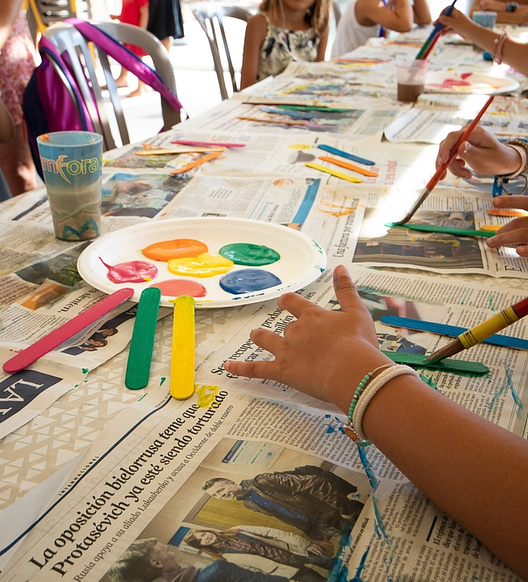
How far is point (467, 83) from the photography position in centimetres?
187

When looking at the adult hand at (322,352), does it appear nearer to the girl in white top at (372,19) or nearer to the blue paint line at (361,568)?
the blue paint line at (361,568)

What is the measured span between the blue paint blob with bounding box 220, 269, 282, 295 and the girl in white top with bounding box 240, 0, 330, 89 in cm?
185

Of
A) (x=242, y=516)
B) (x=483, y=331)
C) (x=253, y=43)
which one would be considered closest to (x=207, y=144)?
(x=483, y=331)

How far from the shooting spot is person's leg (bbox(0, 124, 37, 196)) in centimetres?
183

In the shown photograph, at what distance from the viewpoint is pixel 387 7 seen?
2848mm

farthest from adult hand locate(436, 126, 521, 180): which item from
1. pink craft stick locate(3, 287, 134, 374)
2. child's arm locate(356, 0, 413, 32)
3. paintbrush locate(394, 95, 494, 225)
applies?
child's arm locate(356, 0, 413, 32)

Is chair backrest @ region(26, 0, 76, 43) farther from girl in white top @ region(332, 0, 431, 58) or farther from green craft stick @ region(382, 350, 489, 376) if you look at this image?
green craft stick @ region(382, 350, 489, 376)

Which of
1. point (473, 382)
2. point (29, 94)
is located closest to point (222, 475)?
point (473, 382)

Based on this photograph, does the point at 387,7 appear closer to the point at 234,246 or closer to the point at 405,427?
the point at 234,246

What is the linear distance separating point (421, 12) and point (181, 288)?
3.02 metres

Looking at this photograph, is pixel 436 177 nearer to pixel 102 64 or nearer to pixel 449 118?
pixel 449 118

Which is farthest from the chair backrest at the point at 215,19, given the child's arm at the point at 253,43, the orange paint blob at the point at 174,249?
the orange paint blob at the point at 174,249

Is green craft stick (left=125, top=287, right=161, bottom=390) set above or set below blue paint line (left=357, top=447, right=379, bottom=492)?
above

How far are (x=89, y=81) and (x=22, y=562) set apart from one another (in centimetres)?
150
